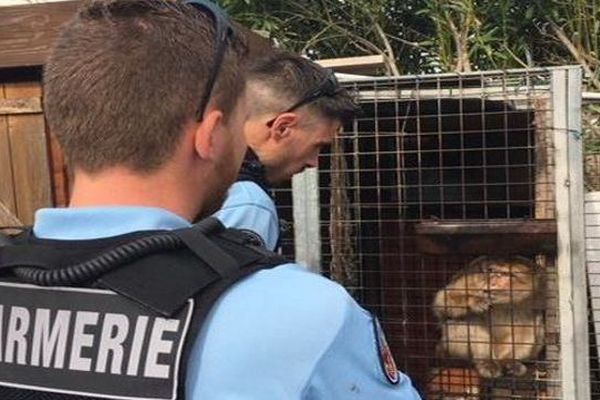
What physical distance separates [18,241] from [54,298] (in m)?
0.13

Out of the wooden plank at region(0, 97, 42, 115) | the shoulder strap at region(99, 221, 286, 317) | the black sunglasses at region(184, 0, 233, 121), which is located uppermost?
the black sunglasses at region(184, 0, 233, 121)

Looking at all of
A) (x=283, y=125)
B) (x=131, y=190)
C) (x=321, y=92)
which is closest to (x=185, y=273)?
(x=131, y=190)

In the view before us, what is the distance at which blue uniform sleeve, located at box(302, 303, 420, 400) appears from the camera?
92cm

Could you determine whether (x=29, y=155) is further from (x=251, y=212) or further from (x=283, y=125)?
(x=251, y=212)

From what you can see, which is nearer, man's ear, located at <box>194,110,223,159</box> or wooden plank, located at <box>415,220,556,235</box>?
man's ear, located at <box>194,110,223,159</box>

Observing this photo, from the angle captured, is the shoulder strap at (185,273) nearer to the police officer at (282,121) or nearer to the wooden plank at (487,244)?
the police officer at (282,121)

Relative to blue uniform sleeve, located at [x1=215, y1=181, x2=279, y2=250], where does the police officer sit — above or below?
above

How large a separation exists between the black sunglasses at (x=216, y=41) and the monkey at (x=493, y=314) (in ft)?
7.52

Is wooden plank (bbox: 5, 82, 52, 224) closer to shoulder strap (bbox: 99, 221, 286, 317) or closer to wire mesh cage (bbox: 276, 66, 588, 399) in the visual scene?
wire mesh cage (bbox: 276, 66, 588, 399)

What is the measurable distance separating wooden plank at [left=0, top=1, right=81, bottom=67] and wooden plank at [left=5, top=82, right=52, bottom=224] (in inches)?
7.1

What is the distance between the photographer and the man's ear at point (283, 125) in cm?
242

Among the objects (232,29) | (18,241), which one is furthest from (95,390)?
(232,29)

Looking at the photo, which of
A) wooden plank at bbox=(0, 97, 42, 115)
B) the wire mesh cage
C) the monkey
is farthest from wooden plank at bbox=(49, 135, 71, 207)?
the monkey

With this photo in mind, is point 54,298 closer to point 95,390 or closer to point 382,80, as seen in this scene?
point 95,390
